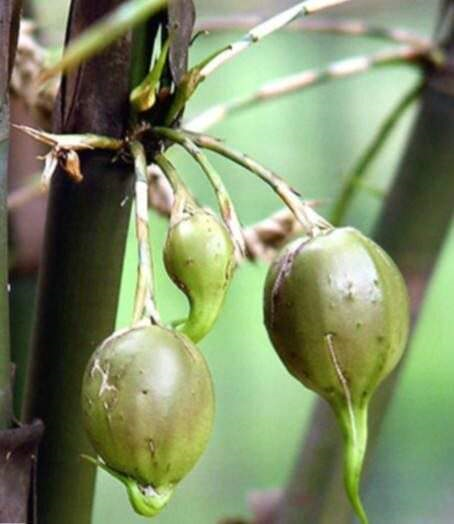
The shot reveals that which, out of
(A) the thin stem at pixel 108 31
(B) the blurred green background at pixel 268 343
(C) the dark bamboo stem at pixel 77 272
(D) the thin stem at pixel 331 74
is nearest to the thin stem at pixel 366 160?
(D) the thin stem at pixel 331 74

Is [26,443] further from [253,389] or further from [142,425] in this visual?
[253,389]

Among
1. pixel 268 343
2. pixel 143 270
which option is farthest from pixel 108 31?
pixel 268 343

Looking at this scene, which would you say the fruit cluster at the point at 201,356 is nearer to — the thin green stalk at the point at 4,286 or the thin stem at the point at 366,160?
the thin green stalk at the point at 4,286

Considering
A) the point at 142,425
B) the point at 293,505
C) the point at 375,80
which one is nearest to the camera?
the point at 142,425

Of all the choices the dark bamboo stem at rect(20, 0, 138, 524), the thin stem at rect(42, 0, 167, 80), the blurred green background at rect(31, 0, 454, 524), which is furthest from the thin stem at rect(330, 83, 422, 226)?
the blurred green background at rect(31, 0, 454, 524)

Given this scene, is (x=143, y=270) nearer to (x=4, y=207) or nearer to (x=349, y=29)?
(x=4, y=207)

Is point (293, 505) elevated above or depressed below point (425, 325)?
above

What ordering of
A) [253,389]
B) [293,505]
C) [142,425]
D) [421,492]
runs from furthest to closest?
1. [421,492]
2. [253,389]
3. [293,505]
4. [142,425]

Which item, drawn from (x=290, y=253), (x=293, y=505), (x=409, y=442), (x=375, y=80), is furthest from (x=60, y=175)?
(x=375, y=80)
